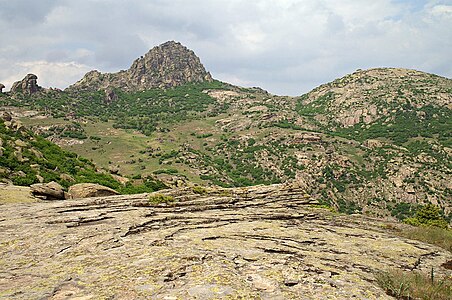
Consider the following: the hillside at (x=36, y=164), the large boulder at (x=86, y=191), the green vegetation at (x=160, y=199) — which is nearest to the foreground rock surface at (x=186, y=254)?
the green vegetation at (x=160, y=199)

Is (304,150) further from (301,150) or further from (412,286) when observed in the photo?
(412,286)

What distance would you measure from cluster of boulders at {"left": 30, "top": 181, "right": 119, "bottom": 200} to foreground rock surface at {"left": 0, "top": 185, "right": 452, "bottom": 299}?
5.30 m

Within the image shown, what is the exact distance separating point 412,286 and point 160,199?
1452 centimetres

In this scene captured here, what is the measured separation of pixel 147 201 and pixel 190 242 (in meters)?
8.68

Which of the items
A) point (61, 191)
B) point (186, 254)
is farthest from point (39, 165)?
point (186, 254)

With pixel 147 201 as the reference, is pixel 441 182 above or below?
below

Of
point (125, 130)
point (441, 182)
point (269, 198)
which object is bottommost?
point (441, 182)

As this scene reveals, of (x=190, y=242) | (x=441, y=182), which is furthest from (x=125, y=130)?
(x=190, y=242)

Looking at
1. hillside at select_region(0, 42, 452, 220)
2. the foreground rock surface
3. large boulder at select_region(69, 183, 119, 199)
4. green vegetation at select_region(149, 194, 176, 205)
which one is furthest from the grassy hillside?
the foreground rock surface

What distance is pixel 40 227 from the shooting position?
12.2m

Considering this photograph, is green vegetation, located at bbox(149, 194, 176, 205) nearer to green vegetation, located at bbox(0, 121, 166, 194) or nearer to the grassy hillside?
green vegetation, located at bbox(0, 121, 166, 194)

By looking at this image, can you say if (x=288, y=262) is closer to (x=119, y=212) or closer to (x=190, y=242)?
(x=190, y=242)

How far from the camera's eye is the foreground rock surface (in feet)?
24.6

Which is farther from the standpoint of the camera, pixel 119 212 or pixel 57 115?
pixel 57 115
